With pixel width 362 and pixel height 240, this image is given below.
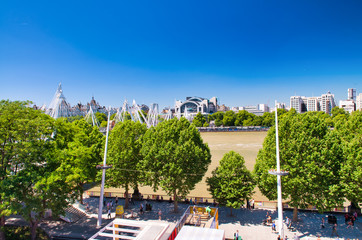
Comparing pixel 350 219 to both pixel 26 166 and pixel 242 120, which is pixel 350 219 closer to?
pixel 26 166

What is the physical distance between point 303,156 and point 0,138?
17728 millimetres

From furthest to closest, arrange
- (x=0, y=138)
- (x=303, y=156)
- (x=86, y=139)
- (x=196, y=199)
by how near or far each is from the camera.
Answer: (x=86, y=139) < (x=196, y=199) < (x=303, y=156) < (x=0, y=138)

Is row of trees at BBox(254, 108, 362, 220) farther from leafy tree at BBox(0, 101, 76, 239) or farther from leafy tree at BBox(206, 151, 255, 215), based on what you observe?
leafy tree at BBox(0, 101, 76, 239)

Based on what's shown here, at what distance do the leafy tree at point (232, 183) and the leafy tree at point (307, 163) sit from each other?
1440mm

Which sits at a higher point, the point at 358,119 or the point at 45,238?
the point at 358,119

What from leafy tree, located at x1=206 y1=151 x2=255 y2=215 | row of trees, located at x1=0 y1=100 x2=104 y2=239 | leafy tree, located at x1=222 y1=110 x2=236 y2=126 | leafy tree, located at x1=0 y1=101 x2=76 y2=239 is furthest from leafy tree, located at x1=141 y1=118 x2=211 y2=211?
leafy tree, located at x1=222 y1=110 x2=236 y2=126

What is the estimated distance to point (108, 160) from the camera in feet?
62.7

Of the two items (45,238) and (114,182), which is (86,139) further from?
(45,238)

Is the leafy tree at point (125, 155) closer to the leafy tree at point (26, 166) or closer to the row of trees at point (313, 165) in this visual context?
the leafy tree at point (26, 166)

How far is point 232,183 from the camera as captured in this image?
663 inches

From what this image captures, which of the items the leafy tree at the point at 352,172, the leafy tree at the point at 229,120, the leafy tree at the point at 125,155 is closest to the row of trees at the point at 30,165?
the leafy tree at the point at 125,155

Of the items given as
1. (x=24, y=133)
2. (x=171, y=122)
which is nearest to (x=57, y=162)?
(x=24, y=133)

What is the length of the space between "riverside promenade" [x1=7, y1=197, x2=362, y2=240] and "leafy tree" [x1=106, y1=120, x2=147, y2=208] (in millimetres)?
2669

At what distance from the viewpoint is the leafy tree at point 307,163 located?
14320 mm
